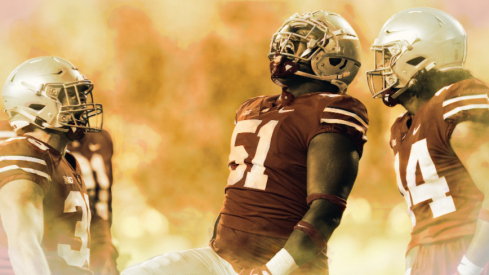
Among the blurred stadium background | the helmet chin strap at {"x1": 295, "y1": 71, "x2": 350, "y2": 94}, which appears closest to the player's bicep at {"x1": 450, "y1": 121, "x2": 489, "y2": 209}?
the helmet chin strap at {"x1": 295, "y1": 71, "x2": 350, "y2": 94}

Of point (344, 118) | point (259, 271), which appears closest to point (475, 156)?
point (344, 118)

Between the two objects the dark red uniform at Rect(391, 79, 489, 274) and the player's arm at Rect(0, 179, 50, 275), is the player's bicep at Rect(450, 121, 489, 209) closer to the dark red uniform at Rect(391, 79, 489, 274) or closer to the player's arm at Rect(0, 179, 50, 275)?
the dark red uniform at Rect(391, 79, 489, 274)

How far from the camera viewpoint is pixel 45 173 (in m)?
2.28

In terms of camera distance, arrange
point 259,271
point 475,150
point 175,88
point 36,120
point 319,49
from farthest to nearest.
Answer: point 175,88, point 36,120, point 319,49, point 259,271, point 475,150

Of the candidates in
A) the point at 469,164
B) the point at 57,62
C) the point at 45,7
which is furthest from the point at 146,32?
the point at 469,164

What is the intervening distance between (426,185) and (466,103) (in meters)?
0.31

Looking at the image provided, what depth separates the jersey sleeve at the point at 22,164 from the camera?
219 cm

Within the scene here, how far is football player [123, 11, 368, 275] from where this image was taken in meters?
1.90

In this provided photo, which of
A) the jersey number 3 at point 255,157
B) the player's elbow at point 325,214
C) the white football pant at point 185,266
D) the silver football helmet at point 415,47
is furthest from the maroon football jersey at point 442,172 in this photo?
the white football pant at point 185,266

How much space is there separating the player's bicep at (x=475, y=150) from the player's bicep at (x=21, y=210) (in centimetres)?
162

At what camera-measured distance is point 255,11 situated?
3.46 m

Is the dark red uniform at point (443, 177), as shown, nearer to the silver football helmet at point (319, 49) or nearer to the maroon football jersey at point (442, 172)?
the maroon football jersey at point (442, 172)

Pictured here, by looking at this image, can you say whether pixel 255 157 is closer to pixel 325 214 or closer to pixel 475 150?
pixel 325 214

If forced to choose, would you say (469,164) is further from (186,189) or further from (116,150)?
(116,150)
